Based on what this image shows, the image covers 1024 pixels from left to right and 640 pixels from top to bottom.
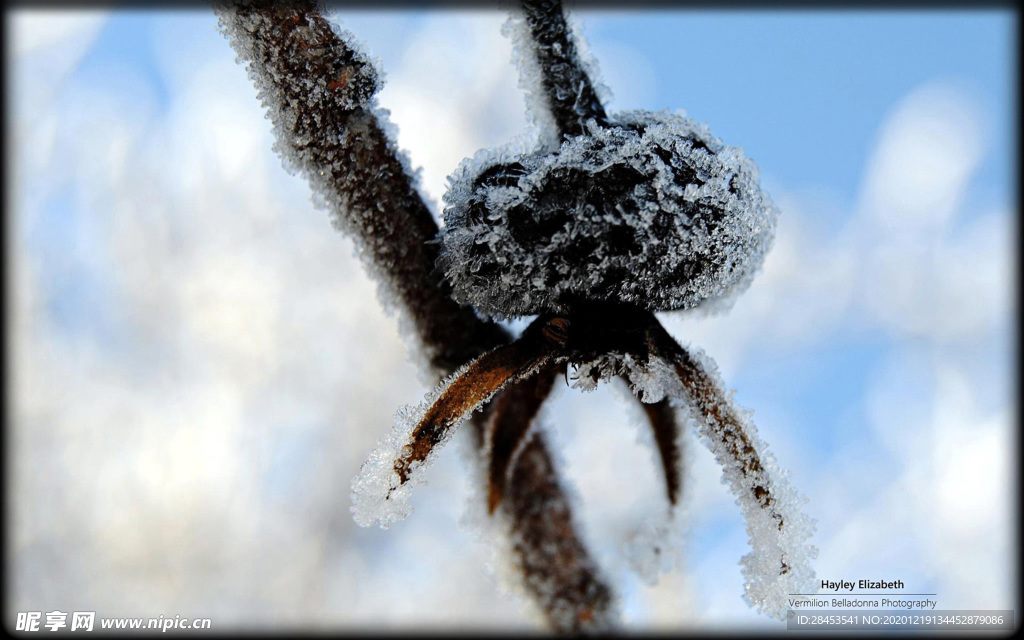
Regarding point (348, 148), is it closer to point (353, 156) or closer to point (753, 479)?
point (353, 156)

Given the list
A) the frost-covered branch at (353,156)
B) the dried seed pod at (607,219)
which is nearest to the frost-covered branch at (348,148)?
the frost-covered branch at (353,156)

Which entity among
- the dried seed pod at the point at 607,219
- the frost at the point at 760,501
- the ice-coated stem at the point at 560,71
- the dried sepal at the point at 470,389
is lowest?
the frost at the point at 760,501

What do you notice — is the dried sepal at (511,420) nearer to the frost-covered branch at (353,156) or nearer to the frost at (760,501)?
the frost-covered branch at (353,156)

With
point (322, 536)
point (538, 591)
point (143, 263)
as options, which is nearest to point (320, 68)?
point (538, 591)

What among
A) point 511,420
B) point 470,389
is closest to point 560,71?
point 470,389

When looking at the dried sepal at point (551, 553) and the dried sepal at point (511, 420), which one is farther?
the dried sepal at point (551, 553)

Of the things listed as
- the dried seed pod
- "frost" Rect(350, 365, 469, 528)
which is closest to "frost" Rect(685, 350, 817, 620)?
the dried seed pod

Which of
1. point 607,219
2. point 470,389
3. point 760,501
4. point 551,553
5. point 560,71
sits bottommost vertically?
point 551,553
